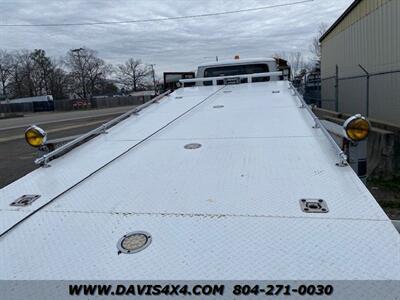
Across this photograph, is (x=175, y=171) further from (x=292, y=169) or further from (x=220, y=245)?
(x=220, y=245)

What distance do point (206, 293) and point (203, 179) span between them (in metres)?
1.12

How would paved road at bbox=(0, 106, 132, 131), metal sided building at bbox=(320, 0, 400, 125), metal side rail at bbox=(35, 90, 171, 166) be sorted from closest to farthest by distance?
metal side rail at bbox=(35, 90, 171, 166) < metal sided building at bbox=(320, 0, 400, 125) < paved road at bbox=(0, 106, 132, 131)

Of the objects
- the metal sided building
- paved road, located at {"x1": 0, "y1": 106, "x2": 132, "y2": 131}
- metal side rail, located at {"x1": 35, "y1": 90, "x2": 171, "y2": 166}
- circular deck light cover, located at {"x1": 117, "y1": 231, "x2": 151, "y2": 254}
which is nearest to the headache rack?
metal side rail, located at {"x1": 35, "y1": 90, "x2": 171, "y2": 166}

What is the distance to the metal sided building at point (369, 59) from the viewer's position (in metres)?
10.2

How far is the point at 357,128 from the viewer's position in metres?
3.13

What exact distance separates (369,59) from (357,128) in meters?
10.8

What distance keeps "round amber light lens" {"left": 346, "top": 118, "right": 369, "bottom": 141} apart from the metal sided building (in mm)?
6733

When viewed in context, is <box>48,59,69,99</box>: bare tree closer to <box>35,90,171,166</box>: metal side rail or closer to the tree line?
the tree line

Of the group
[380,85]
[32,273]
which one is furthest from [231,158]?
[380,85]

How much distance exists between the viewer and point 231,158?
10.6 ft

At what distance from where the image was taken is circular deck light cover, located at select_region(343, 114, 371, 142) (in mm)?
3107

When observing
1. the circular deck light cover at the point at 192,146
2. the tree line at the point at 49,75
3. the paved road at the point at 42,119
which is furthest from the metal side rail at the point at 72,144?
the tree line at the point at 49,75

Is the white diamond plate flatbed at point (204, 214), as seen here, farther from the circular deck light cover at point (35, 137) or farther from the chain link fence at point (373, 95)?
the chain link fence at point (373, 95)

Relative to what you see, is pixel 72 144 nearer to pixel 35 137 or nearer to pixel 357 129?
pixel 35 137
